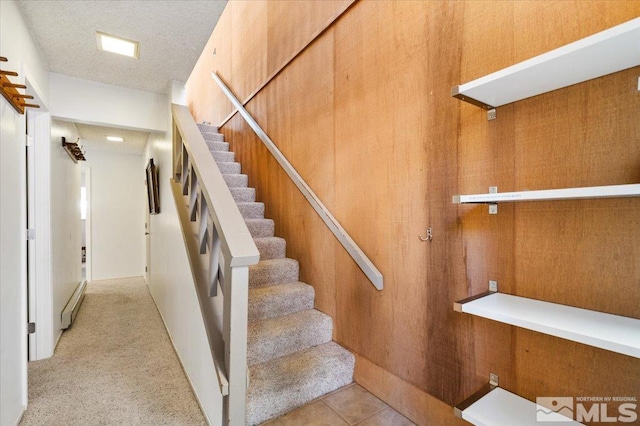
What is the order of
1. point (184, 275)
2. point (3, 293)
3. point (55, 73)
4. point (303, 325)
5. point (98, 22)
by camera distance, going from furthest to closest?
point (55, 73) < point (98, 22) < point (184, 275) < point (303, 325) < point (3, 293)

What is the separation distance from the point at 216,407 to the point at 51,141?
292 centimetres

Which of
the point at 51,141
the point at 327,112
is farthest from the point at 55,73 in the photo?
the point at 327,112

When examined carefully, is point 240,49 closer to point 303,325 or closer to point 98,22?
point 98,22

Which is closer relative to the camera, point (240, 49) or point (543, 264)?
point (543, 264)

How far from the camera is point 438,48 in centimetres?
144

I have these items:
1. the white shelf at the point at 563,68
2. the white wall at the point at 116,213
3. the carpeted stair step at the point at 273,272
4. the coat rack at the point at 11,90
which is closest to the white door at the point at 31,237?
the coat rack at the point at 11,90

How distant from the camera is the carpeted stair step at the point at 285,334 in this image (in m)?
1.82

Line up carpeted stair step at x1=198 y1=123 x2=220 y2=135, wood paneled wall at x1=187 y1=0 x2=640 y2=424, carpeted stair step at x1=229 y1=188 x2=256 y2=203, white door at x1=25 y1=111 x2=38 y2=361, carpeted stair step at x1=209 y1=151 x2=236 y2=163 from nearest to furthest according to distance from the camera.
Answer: wood paneled wall at x1=187 y1=0 x2=640 y2=424, white door at x1=25 y1=111 x2=38 y2=361, carpeted stair step at x1=229 y1=188 x2=256 y2=203, carpeted stair step at x1=209 y1=151 x2=236 y2=163, carpeted stair step at x1=198 y1=123 x2=220 y2=135

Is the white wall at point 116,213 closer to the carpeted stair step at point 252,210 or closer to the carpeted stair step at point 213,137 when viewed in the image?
the carpeted stair step at point 213,137

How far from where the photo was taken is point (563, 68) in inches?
37.4

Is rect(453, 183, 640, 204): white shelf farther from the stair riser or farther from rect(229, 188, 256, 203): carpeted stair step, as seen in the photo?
rect(229, 188, 256, 203): carpeted stair step

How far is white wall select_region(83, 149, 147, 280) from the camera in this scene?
6.17 metres

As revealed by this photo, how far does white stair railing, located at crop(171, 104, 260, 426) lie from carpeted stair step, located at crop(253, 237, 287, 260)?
583 millimetres

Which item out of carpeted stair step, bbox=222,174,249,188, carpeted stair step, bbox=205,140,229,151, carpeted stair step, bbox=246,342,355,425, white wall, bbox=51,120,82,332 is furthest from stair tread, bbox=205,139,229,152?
carpeted stair step, bbox=246,342,355,425
